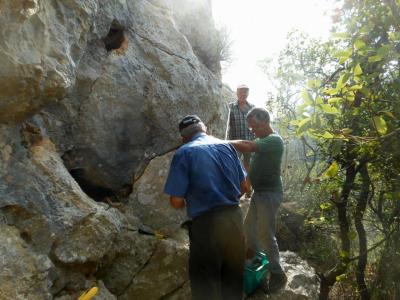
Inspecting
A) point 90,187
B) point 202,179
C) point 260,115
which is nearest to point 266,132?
point 260,115

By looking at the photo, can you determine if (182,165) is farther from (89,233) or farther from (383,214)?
(383,214)

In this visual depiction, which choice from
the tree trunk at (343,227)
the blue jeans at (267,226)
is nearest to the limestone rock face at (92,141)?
the blue jeans at (267,226)

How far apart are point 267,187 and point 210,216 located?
1522 mm

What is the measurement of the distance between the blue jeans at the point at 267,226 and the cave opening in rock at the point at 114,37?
2.93 meters

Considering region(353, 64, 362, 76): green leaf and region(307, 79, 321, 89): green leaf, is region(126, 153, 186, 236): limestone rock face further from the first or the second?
region(353, 64, 362, 76): green leaf

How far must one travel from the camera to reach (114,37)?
19.0 feet

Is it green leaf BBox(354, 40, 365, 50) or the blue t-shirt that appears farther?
the blue t-shirt

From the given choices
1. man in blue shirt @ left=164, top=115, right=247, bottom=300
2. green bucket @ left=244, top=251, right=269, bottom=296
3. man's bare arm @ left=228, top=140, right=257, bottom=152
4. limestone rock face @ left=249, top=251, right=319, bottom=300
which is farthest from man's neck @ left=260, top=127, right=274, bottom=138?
limestone rock face @ left=249, top=251, right=319, bottom=300

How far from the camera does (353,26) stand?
2.28 m

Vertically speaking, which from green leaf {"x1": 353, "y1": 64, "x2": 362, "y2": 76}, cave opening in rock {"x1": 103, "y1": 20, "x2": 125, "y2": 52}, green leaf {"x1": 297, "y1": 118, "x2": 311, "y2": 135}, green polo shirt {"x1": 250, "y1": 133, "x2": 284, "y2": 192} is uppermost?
cave opening in rock {"x1": 103, "y1": 20, "x2": 125, "y2": 52}

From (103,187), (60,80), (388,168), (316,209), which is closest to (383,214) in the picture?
(388,168)

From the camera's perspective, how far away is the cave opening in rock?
5660mm

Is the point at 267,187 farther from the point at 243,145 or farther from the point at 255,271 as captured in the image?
the point at 255,271

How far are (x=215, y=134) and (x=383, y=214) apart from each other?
2874 mm
